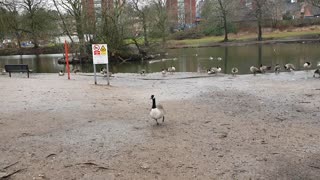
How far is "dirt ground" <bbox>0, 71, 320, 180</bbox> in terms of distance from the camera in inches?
216

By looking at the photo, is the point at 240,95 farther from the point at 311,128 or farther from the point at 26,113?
the point at 26,113

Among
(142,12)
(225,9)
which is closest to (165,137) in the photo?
(142,12)

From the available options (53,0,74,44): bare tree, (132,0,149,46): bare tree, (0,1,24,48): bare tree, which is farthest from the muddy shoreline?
(53,0,74,44): bare tree

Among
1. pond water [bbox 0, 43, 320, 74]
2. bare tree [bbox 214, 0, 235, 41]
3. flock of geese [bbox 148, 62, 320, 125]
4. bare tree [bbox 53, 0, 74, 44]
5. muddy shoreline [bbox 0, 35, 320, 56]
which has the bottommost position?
flock of geese [bbox 148, 62, 320, 125]

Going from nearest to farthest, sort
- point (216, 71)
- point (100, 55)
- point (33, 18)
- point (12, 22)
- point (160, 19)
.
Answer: point (100, 55) → point (216, 71) → point (12, 22) → point (160, 19) → point (33, 18)

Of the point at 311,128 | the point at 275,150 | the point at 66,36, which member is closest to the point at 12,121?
the point at 275,150

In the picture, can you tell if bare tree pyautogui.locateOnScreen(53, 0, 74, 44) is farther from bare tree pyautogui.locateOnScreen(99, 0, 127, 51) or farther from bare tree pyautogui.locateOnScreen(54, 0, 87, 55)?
bare tree pyautogui.locateOnScreen(99, 0, 127, 51)

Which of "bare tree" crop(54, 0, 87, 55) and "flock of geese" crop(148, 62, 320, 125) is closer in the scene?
"flock of geese" crop(148, 62, 320, 125)

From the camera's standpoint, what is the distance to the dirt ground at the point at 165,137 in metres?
5.50

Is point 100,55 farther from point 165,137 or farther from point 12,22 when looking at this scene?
point 12,22

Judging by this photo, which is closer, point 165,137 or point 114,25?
point 165,137

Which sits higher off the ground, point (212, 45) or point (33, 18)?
point (33, 18)

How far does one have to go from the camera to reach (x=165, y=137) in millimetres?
7230

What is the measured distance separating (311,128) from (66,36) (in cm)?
4042
